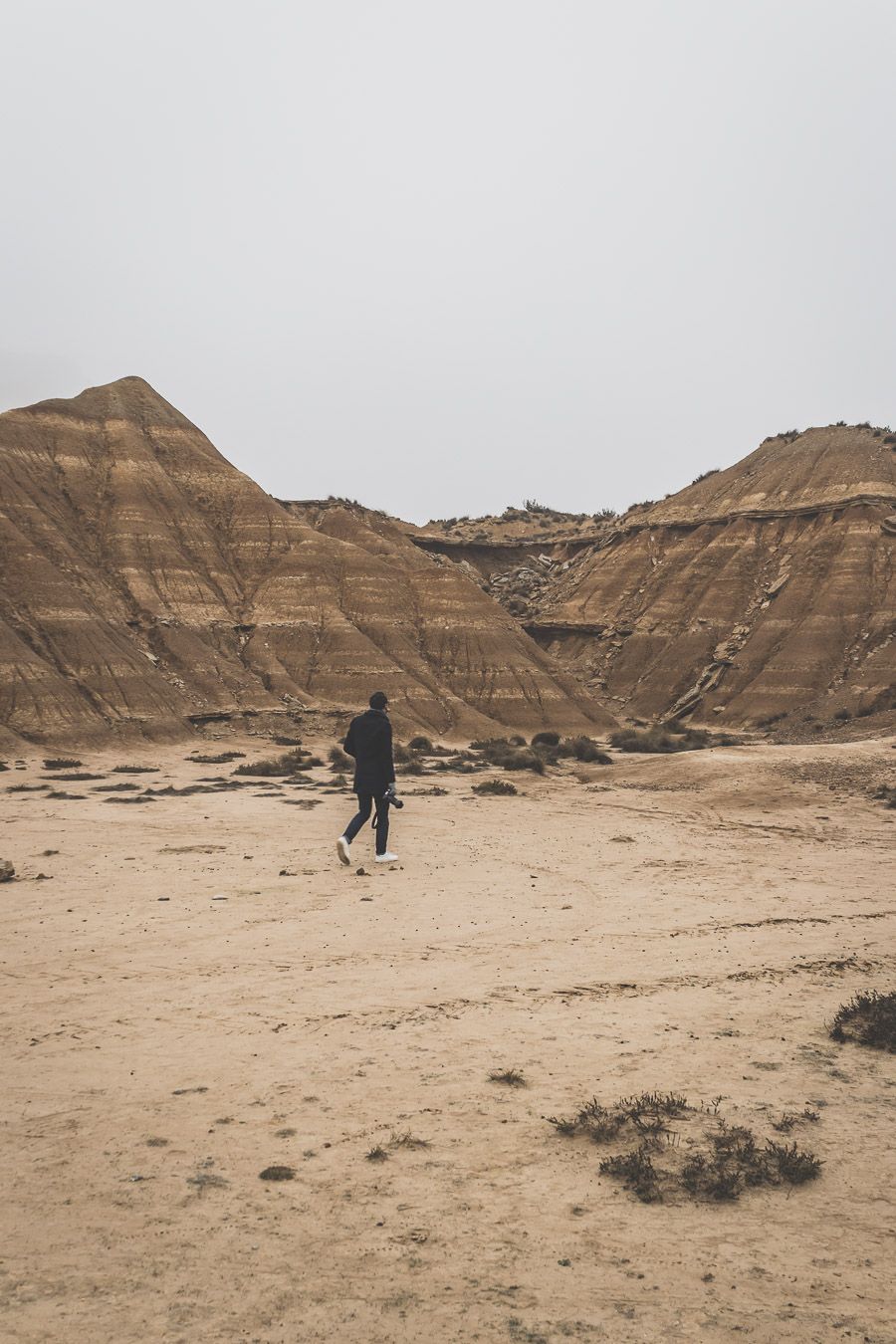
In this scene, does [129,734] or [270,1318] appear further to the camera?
[129,734]

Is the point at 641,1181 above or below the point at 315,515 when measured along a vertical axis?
below

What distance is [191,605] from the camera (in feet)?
134

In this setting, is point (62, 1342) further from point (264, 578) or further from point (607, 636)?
point (607, 636)

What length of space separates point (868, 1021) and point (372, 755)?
742cm

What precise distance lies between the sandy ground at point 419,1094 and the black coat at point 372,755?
4.22 feet

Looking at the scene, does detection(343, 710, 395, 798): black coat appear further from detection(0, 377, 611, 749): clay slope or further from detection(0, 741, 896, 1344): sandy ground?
detection(0, 377, 611, 749): clay slope

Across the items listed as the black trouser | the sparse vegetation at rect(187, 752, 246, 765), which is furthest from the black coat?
the sparse vegetation at rect(187, 752, 246, 765)

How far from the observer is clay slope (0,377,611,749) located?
33656 mm

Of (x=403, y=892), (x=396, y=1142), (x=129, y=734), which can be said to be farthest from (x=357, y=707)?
(x=396, y=1142)

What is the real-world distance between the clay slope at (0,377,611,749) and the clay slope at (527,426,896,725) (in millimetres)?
10003

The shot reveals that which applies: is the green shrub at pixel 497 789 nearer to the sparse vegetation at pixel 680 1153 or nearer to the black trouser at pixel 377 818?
the black trouser at pixel 377 818

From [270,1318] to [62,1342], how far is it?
0.76 meters

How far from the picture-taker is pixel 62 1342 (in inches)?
131

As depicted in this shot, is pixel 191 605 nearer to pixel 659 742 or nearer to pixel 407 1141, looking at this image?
pixel 659 742
